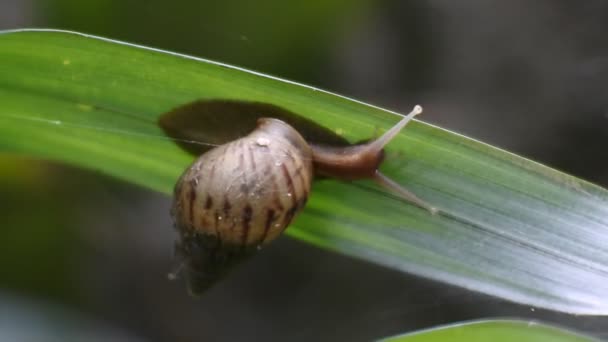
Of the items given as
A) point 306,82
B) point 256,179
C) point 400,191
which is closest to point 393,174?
point 400,191

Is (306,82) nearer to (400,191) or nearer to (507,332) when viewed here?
(400,191)

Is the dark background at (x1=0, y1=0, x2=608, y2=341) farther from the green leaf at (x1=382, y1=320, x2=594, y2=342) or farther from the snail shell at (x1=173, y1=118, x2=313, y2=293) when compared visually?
the green leaf at (x1=382, y1=320, x2=594, y2=342)

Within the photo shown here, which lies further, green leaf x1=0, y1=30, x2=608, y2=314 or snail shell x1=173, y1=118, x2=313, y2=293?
snail shell x1=173, y1=118, x2=313, y2=293

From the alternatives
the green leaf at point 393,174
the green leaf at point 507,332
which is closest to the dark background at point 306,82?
the green leaf at point 393,174

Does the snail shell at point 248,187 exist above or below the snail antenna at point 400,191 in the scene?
below

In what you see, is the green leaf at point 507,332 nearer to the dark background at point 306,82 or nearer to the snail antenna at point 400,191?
the snail antenna at point 400,191

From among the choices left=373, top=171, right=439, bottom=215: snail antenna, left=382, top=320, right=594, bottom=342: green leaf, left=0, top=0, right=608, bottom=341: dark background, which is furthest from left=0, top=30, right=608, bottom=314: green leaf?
left=0, top=0, right=608, bottom=341: dark background

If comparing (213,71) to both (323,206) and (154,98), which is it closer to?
(154,98)

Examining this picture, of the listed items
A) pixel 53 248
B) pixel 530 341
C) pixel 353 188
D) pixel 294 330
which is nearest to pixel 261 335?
pixel 294 330

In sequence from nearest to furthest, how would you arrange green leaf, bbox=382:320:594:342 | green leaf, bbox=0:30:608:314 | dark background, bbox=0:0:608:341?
green leaf, bbox=382:320:594:342 < green leaf, bbox=0:30:608:314 < dark background, bbox=0:0:608:341
